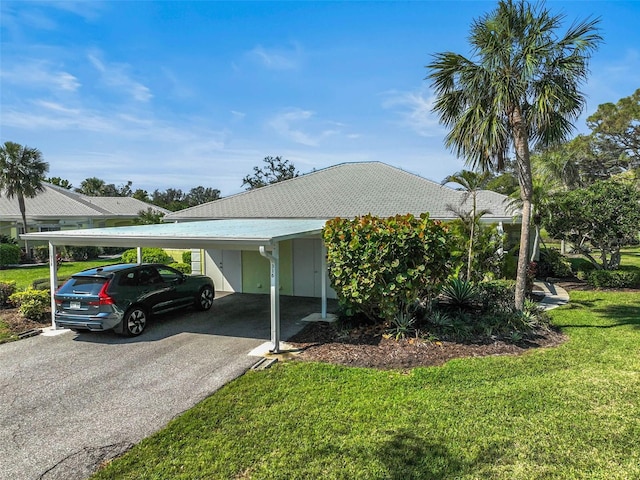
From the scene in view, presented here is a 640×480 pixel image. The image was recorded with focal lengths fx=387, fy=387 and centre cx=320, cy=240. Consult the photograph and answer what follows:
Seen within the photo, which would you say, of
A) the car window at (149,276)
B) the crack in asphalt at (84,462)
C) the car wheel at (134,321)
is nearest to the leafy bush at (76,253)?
the car window at (149,276)

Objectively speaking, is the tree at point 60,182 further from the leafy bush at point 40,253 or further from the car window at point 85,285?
the car window at point 85,285

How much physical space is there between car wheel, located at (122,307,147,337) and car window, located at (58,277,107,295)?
863 mm

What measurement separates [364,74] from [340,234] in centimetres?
709

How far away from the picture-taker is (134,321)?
9078 mm

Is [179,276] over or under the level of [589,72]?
under

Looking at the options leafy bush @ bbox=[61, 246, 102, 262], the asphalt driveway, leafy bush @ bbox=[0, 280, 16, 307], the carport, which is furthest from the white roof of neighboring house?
the asphalt driveway

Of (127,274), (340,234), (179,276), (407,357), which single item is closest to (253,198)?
(179,276)

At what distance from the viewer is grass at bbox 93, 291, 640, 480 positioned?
160 inches

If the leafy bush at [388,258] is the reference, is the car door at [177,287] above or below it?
below

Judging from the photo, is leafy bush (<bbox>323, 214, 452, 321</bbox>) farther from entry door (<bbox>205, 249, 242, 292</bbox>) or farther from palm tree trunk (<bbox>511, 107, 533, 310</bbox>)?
entry door (<bbox>205, 249, 242, 292</bbox>)

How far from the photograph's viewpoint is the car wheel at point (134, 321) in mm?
8866

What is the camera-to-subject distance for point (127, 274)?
913 cm

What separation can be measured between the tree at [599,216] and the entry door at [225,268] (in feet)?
41.5

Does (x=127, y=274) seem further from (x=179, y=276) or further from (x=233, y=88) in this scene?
(x=233, y=88)
